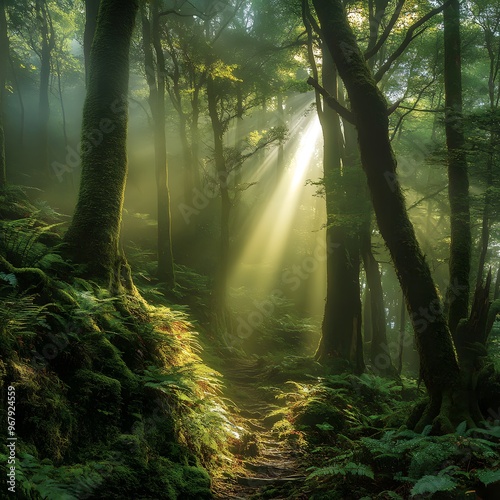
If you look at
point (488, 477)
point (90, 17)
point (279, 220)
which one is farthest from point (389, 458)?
point (279, 220)

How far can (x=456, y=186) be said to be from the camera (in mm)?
8867

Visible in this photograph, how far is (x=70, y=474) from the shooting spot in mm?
2990

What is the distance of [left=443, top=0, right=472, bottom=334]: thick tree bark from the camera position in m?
7.33

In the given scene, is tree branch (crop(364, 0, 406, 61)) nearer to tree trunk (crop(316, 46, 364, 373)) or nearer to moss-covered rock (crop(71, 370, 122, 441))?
tree trunk (crop(316, 46, 364, 373))

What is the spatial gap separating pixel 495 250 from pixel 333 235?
20626mm

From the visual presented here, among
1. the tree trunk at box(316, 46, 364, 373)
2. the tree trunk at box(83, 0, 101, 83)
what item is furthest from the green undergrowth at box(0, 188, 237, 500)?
the tree trunk at box(83, 0, 101, 83)

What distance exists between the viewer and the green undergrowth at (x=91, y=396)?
317cm

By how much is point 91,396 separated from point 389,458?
3183 mm

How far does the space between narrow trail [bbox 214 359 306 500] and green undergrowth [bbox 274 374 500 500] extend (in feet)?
0.64

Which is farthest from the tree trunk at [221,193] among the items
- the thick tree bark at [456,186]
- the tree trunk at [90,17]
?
the thick tree bark at [456,186]

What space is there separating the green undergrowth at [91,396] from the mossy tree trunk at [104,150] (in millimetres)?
575

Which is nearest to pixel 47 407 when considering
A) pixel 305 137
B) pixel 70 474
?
pixel 70 474

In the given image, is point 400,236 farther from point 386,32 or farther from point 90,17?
point 90,17

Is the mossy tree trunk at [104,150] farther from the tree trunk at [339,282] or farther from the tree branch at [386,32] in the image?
the tree trunk at [339,282]
